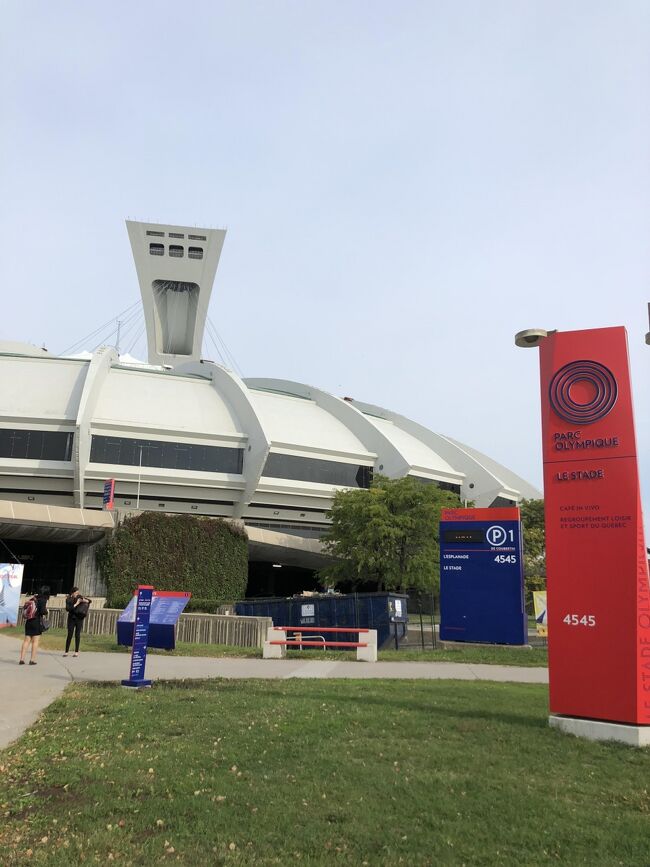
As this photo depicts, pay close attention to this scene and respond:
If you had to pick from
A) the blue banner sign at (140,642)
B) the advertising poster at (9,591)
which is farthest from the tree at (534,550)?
the blue banner sign at (140,642)

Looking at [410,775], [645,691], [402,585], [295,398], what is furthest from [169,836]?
[295,398]

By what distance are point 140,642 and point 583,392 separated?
8.48 m

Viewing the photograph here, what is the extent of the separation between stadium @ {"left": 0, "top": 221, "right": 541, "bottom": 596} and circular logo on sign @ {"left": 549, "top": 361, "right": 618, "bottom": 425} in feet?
110

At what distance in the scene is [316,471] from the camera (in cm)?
5353

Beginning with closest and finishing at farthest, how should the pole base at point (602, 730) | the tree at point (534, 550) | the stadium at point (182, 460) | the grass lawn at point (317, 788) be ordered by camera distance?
the grass lawn at point (317, 788)
the pole base at point (602, 730)
the tree at point (534, 550)
the stadium at point (182, 460)

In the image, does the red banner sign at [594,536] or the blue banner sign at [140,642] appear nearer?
the red banner sign at [594,536]

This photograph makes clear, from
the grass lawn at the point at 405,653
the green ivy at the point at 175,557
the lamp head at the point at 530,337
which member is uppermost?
the lamp head at the point at 530,337

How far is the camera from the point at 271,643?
56.1 feet

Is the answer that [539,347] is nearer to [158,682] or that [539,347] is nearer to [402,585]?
[158,682]

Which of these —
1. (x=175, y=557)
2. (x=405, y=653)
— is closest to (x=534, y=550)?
(x=175, y=557)

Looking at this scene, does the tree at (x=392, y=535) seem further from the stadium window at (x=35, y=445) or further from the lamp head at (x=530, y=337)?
the lamp head at (x=530, y=337)

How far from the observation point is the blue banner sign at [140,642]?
38.2 feet

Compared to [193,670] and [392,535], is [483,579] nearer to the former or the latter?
[193,670]

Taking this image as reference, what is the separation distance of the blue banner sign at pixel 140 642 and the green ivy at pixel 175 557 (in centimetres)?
2504
